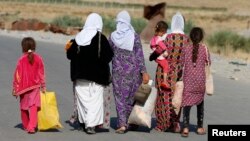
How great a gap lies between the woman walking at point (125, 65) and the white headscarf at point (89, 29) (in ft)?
0.96

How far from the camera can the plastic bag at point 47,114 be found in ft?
36.9

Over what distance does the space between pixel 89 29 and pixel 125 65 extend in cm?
73

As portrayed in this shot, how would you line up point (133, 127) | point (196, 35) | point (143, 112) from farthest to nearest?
point (133, 127), point (143, 112), point (196, 35)

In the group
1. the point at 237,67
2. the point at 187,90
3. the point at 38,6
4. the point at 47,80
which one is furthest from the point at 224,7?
the point at 187,90

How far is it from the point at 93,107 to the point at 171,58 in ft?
4.41

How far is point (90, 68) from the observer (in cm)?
1118

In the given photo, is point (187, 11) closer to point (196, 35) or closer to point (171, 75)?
point (171, 75)

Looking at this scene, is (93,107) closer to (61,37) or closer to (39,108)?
(39,108)

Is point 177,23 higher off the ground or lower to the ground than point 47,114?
higher

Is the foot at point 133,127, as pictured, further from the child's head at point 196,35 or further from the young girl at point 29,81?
the child's head at point 196,35

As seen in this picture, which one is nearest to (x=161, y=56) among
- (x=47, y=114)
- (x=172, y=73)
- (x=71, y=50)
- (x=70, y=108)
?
(x=172, y=73)

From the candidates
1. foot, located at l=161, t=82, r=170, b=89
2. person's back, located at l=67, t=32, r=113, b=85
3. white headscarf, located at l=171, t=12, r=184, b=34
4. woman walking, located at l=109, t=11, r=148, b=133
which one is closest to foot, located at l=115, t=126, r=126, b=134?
woman walking, located at l=109, t=11, r=148, b=133

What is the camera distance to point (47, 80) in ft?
61.1

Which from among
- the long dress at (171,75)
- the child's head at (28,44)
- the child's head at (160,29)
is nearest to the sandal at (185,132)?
the long dress at (171,75)
